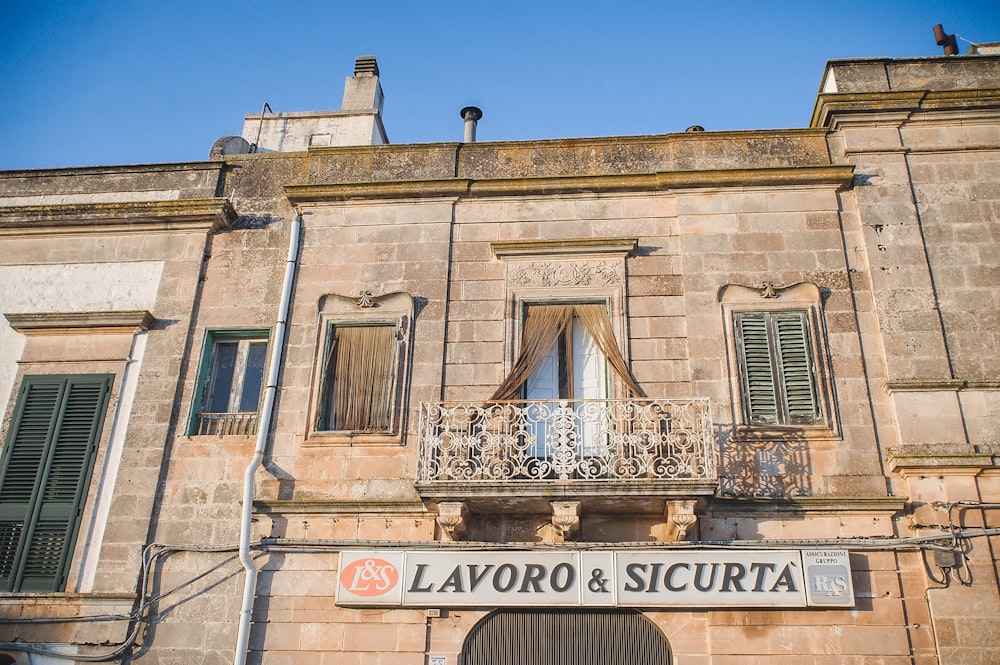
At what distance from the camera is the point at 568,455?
1001cm

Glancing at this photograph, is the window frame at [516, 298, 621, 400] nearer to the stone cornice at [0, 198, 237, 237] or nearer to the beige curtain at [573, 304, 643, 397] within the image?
the beige curtain at [573, 304, 643, 397]

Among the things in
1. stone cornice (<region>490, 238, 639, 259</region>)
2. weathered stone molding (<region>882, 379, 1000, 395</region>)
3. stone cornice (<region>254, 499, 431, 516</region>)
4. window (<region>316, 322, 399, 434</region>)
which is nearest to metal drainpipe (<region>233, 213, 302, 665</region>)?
stone cornice (<region>254, 499, 431, 516</region>)

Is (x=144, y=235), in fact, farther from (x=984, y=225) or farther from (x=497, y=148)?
(x=984, y=225)

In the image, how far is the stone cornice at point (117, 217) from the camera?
12922mm

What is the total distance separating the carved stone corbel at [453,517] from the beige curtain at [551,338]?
1.56 meters

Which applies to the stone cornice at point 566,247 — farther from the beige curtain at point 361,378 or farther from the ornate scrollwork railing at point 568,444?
the ornate scrollwork railing at point 568,444

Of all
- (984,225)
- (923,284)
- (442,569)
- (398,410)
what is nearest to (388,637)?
(442,569)

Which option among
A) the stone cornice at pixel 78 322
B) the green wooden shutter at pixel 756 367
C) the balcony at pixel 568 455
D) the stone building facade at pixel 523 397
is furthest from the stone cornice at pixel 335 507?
the green wooden shutter at pixel 756 367

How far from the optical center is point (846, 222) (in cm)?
1205

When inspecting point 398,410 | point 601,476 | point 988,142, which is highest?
point 988,142

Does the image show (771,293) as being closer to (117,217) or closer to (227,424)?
(227,424)

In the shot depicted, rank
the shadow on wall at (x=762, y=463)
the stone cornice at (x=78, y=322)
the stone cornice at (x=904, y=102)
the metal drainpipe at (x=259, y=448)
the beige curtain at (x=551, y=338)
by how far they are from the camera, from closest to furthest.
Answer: the metal drainpipe at (x=259, y=448) < the shadow on wall at (x=762, y=463) < the beige curtain at (x=551, y=338) < the stone cornice at (x=78, y=322) < the stone cornice at (x=904, y=102)

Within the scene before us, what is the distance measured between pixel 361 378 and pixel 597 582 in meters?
4.12

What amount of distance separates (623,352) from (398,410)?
3.03 m
